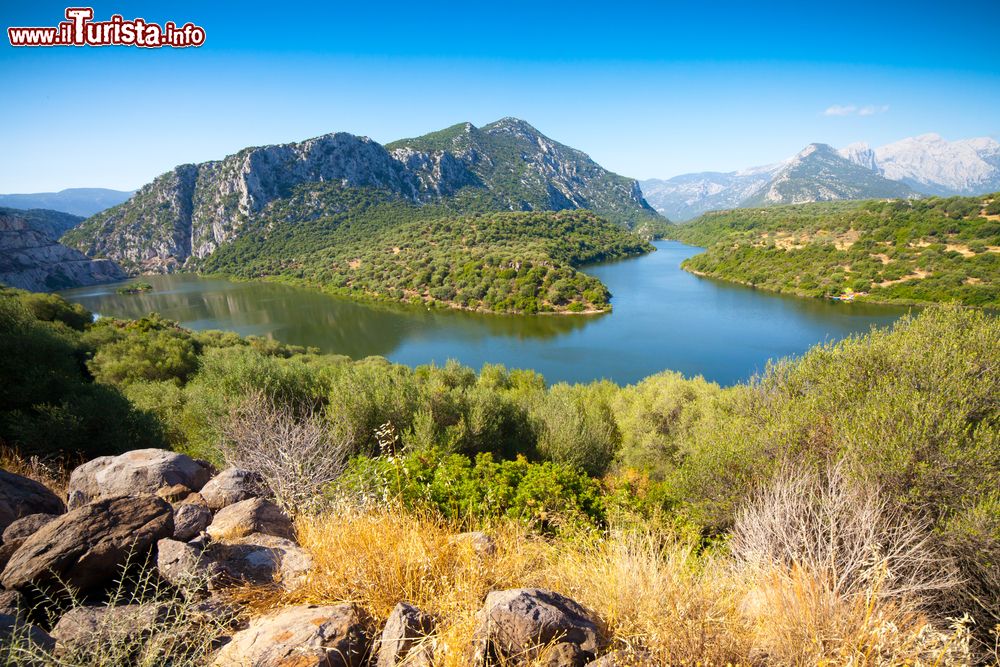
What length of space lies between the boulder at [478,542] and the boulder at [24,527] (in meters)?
3.30

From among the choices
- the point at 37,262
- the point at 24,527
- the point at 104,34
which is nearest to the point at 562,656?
the point at 24,527

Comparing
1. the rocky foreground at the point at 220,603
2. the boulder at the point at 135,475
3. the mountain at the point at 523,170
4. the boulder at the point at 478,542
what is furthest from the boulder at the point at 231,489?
the mountain at the point at 523,170

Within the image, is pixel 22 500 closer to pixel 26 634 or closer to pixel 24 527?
pixel 24 527

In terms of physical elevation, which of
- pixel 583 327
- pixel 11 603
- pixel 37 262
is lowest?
pixel 583 327

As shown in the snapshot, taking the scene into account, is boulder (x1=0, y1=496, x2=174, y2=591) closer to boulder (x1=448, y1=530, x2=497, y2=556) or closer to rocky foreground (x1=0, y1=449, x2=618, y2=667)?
rocky foreground (x1=0, y1=449, x2=618, y2=667)

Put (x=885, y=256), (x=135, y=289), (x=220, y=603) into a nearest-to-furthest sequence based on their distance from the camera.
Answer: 1. (x=220, y=603)
2. (x=885, y=256)
3. (x=135, y=289)

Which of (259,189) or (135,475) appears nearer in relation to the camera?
(135,475)

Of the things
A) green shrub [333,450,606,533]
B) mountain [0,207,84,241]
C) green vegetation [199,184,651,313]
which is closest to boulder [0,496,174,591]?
green shrub [333,450,606,533]

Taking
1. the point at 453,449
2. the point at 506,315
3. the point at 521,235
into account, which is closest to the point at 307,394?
the point at 453,449

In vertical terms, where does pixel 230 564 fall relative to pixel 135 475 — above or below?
above

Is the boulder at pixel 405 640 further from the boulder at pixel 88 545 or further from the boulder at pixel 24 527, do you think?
the boulder at pixel 24 527

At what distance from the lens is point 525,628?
2.64 metres

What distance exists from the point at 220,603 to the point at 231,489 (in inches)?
109

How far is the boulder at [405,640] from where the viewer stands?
251 cm
